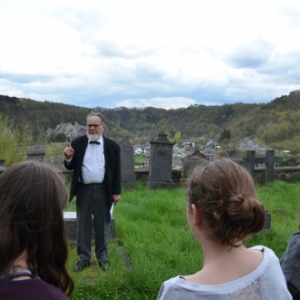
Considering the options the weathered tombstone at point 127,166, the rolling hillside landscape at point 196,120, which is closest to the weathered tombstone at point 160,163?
the weathered tombstone at point 127,166

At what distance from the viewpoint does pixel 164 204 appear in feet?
26.7

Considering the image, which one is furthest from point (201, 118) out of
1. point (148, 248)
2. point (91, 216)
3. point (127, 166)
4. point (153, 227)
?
point (91, 216)

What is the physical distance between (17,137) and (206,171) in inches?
863

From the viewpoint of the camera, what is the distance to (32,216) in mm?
1557

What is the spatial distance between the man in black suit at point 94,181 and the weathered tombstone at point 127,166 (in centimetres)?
653

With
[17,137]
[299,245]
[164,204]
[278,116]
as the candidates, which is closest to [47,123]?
[17,137]

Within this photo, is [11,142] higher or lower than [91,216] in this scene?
lower

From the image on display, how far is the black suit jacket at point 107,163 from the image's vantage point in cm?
488

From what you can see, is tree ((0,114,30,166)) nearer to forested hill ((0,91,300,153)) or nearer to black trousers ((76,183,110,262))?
forested hill ((0,91,300,153))

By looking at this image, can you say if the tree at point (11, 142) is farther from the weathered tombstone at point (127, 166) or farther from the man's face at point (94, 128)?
the man's face at point (94, 128)

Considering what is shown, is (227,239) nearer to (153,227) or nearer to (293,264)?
(293,264)

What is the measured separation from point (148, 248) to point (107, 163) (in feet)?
3.76

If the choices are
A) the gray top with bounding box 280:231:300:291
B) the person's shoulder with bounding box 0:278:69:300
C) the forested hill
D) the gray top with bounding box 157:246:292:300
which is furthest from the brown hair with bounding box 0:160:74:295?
the forested hill

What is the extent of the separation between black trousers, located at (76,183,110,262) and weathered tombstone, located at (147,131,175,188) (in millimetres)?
6635
